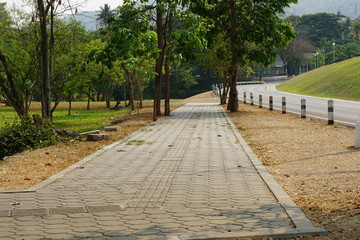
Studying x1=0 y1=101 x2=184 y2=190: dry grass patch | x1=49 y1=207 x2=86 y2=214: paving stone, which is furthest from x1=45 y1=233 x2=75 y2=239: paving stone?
x1=0 y1=101 x2=184 y2=190: dry grass patch

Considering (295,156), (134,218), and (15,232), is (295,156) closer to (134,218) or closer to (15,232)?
(134,218)

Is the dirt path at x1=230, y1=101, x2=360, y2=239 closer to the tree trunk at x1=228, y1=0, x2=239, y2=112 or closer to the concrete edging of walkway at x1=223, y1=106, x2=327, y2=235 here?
the concrete edging of walkway at x1=223, y1=106, x2=327, y2=235

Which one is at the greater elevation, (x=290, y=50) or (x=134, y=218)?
(x=290, y=50)

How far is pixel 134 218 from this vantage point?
588 cm

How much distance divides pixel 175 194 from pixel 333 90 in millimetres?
54501

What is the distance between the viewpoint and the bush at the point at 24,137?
A: 14.8m

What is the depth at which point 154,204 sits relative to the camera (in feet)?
21.5

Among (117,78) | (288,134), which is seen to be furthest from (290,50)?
(288,134)

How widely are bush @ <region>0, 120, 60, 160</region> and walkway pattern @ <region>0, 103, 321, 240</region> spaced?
14.6ft

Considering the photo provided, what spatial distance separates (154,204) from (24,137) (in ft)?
30.4

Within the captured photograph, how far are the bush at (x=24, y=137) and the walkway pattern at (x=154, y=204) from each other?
446 cm

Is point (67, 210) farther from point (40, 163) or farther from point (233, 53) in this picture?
point (233, 53)

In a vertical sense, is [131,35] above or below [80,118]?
above

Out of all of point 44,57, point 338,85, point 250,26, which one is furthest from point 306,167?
point 338,85
